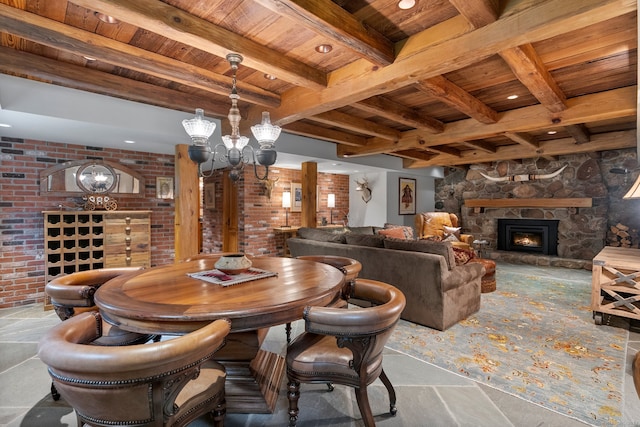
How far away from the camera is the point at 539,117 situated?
3.38 meters

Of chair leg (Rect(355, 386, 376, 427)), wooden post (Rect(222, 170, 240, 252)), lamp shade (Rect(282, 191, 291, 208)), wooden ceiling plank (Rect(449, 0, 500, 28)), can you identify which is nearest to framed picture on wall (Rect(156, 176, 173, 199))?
wooden post (Rect(222, 170, 240, 252))

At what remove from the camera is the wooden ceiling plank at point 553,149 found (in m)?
4.49

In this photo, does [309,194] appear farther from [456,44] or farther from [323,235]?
[456,44]

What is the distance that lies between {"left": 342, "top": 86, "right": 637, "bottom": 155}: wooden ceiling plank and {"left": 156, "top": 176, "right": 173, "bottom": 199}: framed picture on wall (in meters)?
3.53

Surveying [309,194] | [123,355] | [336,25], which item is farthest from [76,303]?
[309,194]

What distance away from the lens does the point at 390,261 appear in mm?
3188

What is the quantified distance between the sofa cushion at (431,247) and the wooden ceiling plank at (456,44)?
154 cm

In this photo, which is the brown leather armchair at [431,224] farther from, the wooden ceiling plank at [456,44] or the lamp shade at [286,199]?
the wooden ceiling plank at [456,44]

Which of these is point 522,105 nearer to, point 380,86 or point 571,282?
point 380,86

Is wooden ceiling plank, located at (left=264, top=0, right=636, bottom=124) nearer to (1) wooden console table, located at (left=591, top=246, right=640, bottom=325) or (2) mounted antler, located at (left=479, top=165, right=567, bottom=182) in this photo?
(1) wooden console table, located at (left=591, top=246, right=640, bottom=325)

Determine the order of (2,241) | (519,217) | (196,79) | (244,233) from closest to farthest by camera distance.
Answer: (196,79) < (2,241) < (244,233) < (519,217)

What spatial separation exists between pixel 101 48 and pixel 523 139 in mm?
5216

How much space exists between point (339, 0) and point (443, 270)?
2287mm

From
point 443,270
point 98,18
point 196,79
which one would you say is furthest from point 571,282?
point 98,18
